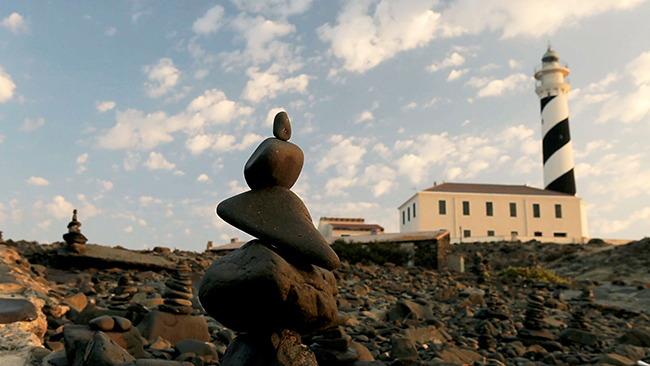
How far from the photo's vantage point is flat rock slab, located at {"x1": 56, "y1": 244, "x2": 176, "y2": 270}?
432 inches

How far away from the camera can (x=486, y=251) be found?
3375 cm

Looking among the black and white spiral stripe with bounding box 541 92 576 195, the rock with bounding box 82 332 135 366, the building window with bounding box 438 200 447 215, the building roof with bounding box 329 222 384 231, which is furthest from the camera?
the building roof with bounding box 329 222 384 231

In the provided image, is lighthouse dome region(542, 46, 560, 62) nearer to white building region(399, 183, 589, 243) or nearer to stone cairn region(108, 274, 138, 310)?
white building region(399, 183, 589, 243)

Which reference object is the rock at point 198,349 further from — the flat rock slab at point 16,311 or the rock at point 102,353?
the flat rock slab at point 16,311

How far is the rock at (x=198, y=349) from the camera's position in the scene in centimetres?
463

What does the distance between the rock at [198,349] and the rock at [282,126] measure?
8.62ft

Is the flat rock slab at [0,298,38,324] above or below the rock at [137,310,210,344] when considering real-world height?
above

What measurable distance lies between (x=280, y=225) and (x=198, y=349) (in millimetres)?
2501

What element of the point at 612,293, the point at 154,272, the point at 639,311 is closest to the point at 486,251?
the point at 612,293

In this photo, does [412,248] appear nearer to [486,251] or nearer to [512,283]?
[512,283]

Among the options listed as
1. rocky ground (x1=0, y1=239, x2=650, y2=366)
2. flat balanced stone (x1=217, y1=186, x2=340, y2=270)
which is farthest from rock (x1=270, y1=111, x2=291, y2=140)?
rocky ground (x1=0, y1=239, x2=650, y2=366)

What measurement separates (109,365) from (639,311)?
1409cm

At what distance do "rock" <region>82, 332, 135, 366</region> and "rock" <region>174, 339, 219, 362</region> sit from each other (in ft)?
4.10

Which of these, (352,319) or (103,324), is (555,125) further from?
(103,324)
